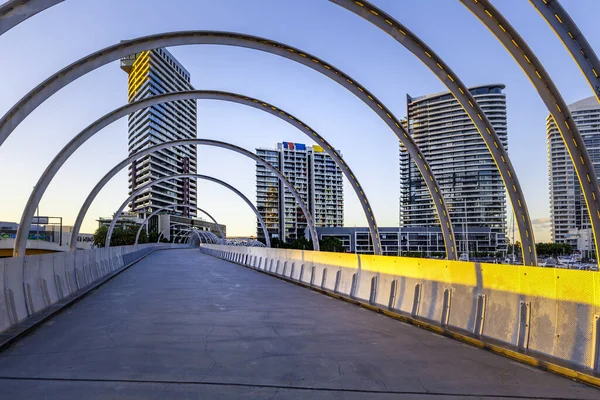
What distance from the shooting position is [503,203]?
121m

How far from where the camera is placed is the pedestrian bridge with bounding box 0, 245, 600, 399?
5.88 m

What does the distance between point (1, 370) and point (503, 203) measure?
12483 centimetres

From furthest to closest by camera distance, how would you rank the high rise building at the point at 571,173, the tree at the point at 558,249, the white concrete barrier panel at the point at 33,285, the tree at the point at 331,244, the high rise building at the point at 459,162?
the tree at the point at 331,244
the tree at the point at 558,249
the high rise building at the point at 459,162
the high rise building at the point at 571,173
the white concrete barrier panel at the point at 33,285

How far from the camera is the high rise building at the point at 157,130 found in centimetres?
16338

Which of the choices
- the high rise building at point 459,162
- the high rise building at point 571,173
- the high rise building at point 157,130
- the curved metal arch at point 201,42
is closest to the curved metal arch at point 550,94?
the high rise building at point 571,173

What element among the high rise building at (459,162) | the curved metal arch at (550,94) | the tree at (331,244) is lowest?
the tree at (331,244)

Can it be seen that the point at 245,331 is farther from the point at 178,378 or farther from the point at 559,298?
the point at 559,298

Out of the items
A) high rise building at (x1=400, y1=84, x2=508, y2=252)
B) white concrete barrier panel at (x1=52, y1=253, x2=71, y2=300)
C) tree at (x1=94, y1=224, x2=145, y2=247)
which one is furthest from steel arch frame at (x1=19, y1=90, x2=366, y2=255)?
tree at (x1=94, y1=224, x2=145, y2=247)

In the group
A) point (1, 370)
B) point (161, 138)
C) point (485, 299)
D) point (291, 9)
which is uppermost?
point (161, 138)

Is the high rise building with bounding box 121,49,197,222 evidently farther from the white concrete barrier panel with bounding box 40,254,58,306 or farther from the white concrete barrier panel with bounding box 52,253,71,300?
the white concrete barrier panel with bounding box 40,254,58,306

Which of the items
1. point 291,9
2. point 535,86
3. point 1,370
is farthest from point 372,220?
point 1,370

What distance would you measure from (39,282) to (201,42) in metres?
7.82

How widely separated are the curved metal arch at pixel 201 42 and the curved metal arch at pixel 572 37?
308 inches

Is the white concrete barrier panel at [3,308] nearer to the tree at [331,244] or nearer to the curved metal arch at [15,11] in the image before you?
the curved metal arch at [15,11]
